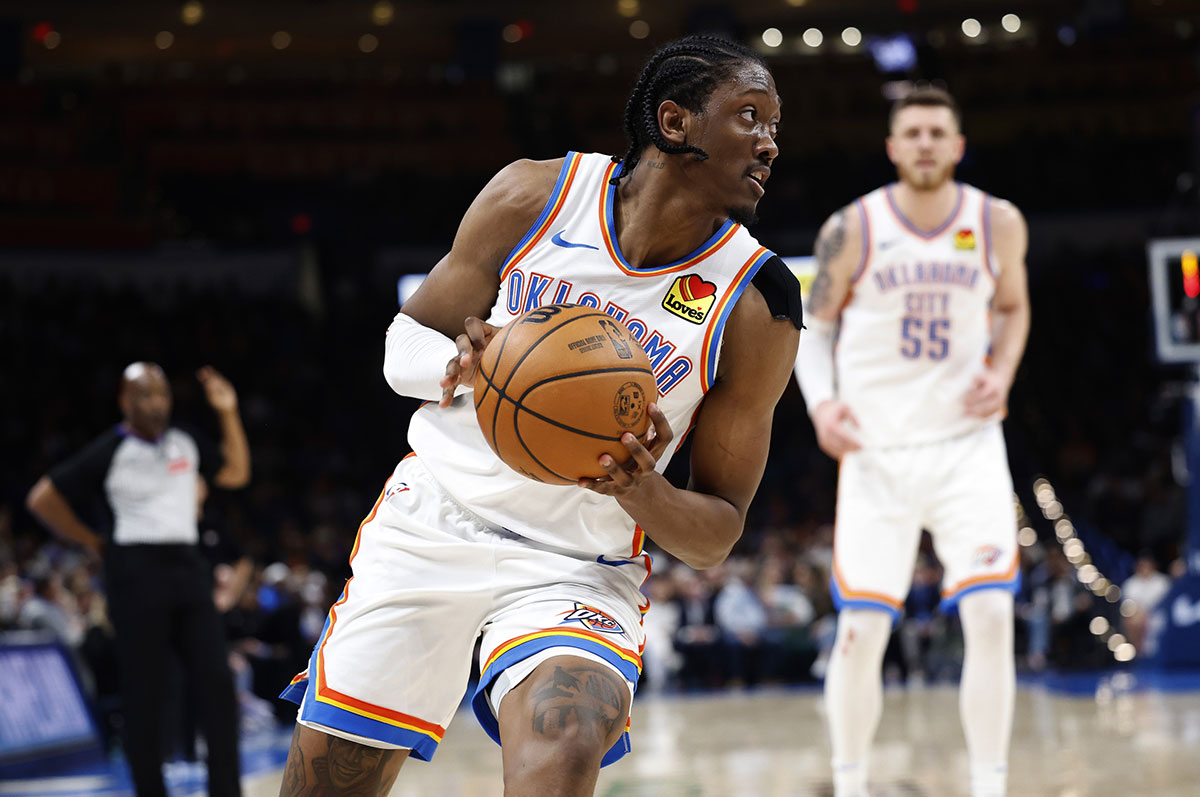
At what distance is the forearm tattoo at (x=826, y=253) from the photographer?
4.96 meters

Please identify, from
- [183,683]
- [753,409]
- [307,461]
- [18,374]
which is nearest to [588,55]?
[307,461]

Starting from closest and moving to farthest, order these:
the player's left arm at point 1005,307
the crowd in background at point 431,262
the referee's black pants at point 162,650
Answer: the player's left arm at point 1005,307, the referee's black pants at point 162,650, the crowd in background at point 431,262

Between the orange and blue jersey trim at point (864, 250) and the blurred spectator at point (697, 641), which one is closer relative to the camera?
the orange and blue jersey trim at point (864, 250)

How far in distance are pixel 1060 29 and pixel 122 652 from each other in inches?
867

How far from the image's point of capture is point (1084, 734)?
7352 millimetres

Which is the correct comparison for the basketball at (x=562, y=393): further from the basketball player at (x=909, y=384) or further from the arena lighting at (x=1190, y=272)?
the arena lighting at (x=1190, y=272)

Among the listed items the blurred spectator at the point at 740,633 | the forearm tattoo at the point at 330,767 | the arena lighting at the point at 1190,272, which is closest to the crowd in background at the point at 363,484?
the blurred spectator at the point at 740,633

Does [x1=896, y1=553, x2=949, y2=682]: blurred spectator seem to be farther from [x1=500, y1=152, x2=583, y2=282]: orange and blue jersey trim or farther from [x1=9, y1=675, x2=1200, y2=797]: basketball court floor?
[x1=500, y1=152, x2=583, y2=282]: orange and blue jersey trim

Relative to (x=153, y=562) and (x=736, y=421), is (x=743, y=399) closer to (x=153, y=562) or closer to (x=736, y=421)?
(x=736, y=421)

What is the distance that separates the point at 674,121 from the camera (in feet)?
9.03

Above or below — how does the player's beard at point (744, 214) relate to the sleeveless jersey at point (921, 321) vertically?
above

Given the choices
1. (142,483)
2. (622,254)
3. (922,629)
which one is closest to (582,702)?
(622,254)

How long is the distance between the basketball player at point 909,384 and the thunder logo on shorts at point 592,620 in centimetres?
218

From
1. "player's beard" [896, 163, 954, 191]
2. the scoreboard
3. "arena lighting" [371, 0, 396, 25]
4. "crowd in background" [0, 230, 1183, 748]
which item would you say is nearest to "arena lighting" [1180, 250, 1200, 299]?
the scoreboard
